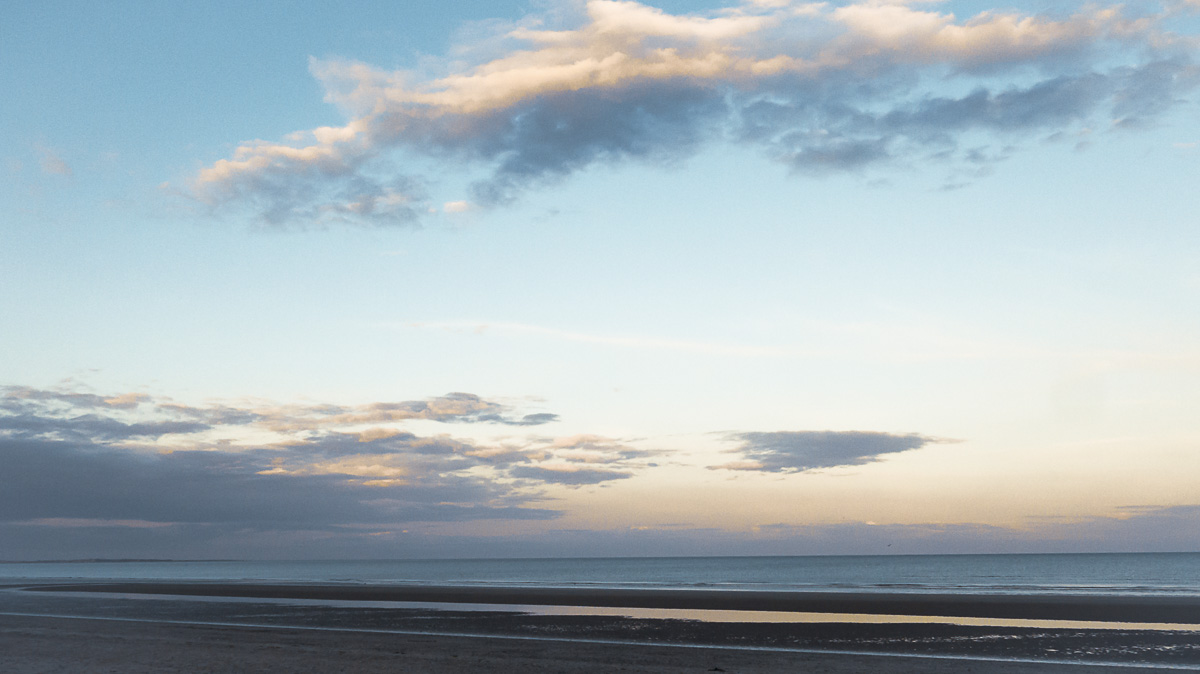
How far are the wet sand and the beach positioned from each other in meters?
0.06

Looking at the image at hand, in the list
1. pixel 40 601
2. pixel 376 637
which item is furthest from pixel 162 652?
pixel 40 601

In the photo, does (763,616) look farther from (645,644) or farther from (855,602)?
(645,644)

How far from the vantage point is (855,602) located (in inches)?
1736

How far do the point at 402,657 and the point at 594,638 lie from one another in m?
7.54

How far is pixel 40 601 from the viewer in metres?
51.8

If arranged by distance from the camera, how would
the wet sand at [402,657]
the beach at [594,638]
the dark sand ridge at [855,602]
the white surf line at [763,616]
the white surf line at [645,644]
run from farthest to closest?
the dark sand ridge at [855,602]
the white surf line at [763,616]
the beach at [594,638]
the white surf line at [645,644]
the wet sand at [402,657]

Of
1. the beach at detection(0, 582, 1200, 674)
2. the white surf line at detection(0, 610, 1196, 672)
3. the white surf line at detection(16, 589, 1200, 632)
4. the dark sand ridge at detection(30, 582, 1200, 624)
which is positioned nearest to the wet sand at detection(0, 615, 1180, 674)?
the beach at detection(0, 582, 1200, 674)

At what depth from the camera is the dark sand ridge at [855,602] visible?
116ft

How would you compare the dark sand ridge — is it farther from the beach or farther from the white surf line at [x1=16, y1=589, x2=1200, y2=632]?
the white surf line at [x1=16, y1=589, x2=1200, y2=632]

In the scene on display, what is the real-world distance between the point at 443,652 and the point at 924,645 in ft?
48.1

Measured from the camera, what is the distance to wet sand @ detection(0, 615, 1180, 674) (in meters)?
19.4

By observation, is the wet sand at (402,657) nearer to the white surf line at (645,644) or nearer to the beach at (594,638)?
the beach at (594,638)

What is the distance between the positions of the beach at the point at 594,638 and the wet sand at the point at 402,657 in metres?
0.06

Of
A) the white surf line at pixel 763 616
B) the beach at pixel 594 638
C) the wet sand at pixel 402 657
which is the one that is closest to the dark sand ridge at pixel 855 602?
the beach at pixel 594 638
